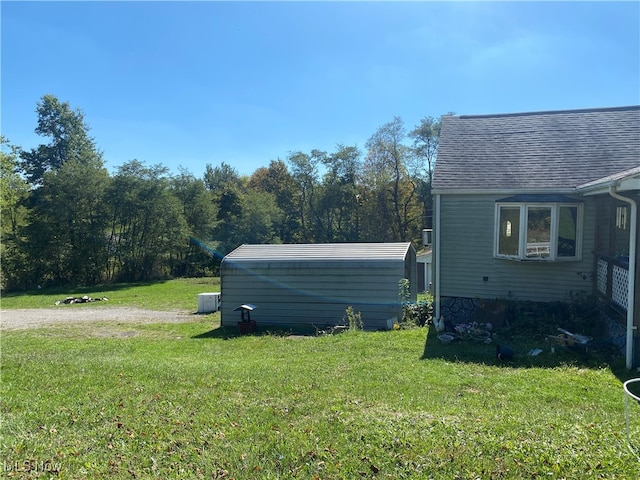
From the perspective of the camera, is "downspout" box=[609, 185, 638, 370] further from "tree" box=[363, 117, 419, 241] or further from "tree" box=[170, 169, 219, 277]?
"tree" box=[170, 169, 219, 277]

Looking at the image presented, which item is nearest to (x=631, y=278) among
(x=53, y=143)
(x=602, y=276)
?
(x=602, y=276)

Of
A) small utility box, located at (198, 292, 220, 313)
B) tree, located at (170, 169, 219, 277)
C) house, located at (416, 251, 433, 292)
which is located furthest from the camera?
tree, located at (170, 169, 219, 277)

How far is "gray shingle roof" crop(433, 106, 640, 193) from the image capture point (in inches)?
361

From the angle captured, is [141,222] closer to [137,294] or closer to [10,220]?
[137,294]

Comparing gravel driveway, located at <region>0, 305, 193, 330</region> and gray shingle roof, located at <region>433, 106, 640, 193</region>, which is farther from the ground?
gray shingle roof, located at <region>433, 106, 640, 193</region>

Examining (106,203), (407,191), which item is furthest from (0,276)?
(407,191)

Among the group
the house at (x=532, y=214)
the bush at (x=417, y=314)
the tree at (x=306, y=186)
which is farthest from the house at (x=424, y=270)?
the tree at (x=306, y=186)

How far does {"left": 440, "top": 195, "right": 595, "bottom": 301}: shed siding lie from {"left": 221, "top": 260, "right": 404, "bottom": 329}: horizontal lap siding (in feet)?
4.69

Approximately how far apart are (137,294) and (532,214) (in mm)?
19159

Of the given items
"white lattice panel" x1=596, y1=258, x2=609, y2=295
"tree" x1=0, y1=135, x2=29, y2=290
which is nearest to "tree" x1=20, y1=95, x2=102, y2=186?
"tree" x1=0, y1=135, x2=29, y2=290

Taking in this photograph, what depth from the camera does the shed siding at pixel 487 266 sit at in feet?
29.1

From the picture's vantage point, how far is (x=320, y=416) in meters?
4.07

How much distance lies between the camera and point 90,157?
33.9 metres

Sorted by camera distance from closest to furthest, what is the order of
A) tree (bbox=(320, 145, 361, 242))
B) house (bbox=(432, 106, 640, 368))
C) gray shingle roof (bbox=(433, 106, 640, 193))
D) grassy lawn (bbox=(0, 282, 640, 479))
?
grassy lawn (bbox=(0, 282, 640, 479)) → house (bbox=(432, 106, 640, 368)) → gray shingle roof (bbox=(433, 106, 640, 193)) → tree (bbox=(320, 145, 361, 242))
